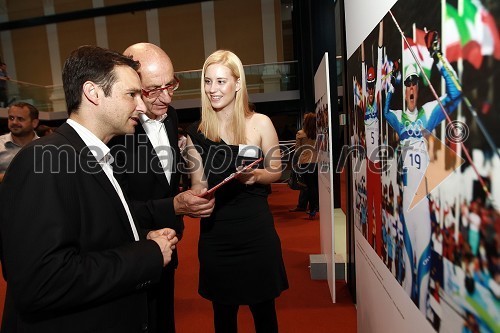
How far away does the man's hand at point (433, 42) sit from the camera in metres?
1.03

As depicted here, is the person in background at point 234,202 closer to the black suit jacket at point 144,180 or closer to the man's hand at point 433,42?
the black suit jacket at point 144,180

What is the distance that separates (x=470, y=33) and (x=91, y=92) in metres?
1.12

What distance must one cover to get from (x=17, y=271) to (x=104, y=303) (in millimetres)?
290

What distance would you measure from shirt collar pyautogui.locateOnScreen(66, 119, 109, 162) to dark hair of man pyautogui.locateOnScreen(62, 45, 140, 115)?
0.07 metres

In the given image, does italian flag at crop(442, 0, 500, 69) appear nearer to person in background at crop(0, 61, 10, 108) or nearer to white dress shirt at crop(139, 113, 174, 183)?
white dress shirt at crop(139, 113, 174, 183)

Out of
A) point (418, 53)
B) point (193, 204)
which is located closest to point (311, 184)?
point (193, 204)

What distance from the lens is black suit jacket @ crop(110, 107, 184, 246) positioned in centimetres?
179

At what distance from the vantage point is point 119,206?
119 cm

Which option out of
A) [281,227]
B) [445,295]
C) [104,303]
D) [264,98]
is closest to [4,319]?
[104,303]

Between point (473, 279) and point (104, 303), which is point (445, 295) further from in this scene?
point (104, 303)

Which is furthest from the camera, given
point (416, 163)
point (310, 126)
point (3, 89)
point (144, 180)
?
point (3, 89)

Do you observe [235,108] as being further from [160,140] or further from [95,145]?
[95,145]

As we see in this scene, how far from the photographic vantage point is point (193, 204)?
1690mm


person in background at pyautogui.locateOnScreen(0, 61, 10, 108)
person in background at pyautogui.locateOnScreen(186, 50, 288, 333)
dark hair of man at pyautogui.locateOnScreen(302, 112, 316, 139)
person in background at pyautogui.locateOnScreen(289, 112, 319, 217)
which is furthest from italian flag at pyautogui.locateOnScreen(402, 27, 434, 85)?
person in background at pyautogui.locateOnScreen(0, 61, 10, 108)
